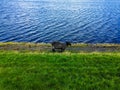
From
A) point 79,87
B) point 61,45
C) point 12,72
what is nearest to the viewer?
point 79,87

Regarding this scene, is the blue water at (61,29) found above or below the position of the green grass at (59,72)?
below

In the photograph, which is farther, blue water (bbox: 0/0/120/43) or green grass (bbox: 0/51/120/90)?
blue water (bbox: 0/0/120/43)

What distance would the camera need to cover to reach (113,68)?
52.3 ft

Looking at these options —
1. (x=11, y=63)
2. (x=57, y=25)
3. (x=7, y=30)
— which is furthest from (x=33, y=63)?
(x=57, y=25)

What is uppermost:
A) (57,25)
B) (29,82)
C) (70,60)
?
(29,82)

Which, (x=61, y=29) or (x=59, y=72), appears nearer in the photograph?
(x=59, y=72)

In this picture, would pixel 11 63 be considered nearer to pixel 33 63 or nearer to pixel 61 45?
pixel 33 63

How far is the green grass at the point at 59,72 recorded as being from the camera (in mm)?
13469

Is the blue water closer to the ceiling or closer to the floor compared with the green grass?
closer to the floor

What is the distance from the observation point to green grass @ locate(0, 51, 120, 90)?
44.2 ft

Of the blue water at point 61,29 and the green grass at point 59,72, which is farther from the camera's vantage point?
the blue water at point 61,29

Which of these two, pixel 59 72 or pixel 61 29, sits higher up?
pixel 59 72

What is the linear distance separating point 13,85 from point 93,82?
4432 mm

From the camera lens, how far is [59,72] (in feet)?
49.6
